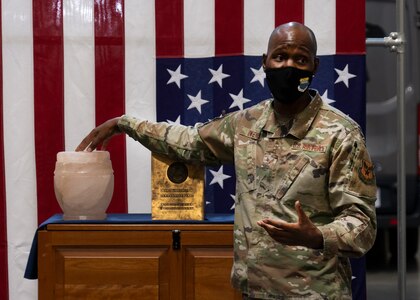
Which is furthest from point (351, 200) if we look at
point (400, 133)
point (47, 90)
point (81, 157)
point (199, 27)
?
point (47, 90)

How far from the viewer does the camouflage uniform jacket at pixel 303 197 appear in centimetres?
245

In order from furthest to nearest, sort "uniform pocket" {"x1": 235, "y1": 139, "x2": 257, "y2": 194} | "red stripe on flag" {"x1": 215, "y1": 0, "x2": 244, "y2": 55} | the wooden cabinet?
"red stripe on flag" {"x1": 215, "y1": 0, "x2": 244, "y2": 55}, the wooden cabinet, "uniform pocket" {"x1": 235, "y1": 139, "x2": 257, "y2": 194}

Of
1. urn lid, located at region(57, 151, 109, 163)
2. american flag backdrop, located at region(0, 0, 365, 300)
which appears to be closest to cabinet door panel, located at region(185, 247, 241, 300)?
urn lid, located at region(57, 151, 109, 163)

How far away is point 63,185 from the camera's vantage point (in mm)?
3150

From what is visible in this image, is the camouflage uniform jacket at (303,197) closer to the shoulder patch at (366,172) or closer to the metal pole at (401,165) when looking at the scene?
the shoulder patch at (366,172)

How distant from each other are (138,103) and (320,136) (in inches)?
52.1

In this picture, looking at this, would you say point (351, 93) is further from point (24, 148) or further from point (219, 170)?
point (24, 148)

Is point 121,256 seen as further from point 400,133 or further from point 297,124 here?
point 400,133

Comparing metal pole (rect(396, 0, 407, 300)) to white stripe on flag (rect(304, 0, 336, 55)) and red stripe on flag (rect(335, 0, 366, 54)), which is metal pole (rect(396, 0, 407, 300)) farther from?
white stripe on flag (rect(304, 0, 336, 55))

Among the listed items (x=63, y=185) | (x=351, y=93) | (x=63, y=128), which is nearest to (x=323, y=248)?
(x=63, y=185)

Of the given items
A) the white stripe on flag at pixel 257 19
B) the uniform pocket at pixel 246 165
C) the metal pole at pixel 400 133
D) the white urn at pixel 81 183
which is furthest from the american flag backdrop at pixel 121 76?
the uniform pocket at pixel 246 165

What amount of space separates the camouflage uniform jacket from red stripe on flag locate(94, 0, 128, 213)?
1.11 m

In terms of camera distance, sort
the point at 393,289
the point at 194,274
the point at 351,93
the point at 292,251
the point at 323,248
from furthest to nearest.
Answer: the point at 393,289 < the point at 351,93 < the point at 194,274 < the point at 292,251 < the point at 323,248

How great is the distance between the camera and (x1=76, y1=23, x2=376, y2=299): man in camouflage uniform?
2.46m
